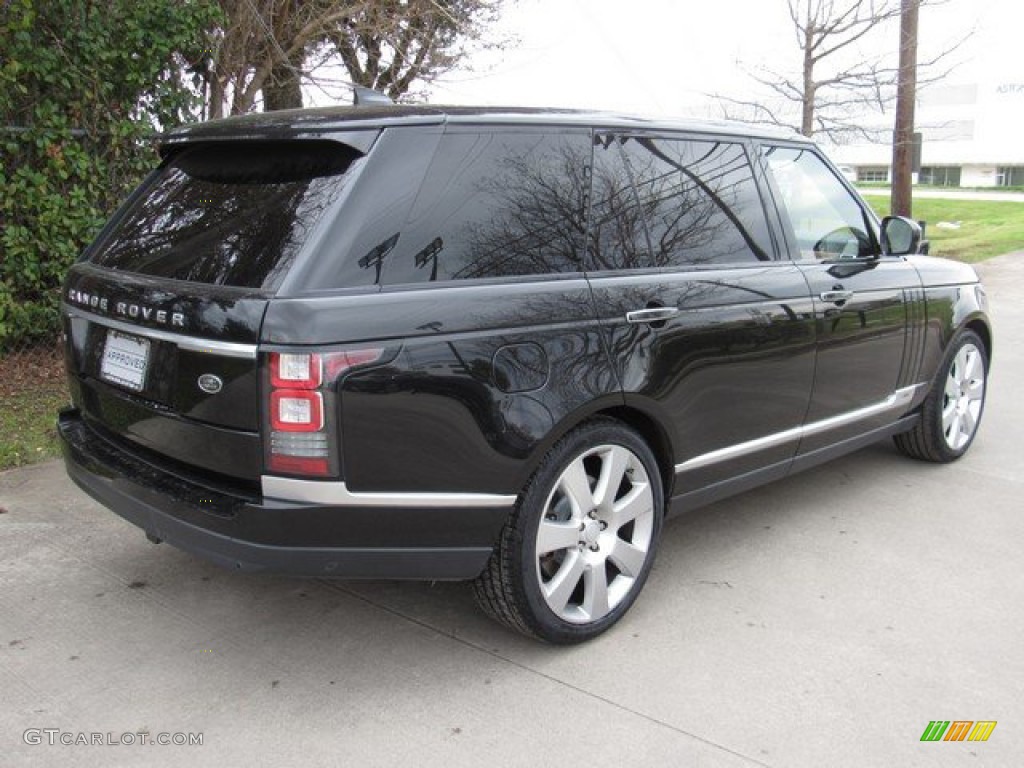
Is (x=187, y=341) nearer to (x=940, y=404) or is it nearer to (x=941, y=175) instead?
(x=940, y=404)

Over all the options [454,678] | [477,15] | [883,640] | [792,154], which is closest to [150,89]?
[477,15]

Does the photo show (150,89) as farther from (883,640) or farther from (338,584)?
(883,640)

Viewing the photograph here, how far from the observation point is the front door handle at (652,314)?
10.8 feet

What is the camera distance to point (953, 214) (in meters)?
25.7

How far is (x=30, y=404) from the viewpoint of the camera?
19.7ft

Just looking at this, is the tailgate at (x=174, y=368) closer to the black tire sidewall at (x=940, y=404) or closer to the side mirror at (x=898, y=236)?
the side mirror at (x=898, y=236)

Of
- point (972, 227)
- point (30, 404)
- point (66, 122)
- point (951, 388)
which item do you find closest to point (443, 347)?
point (951, 388)

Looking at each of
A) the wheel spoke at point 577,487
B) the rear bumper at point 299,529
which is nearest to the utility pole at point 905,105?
the wheel spoke at point 577,487

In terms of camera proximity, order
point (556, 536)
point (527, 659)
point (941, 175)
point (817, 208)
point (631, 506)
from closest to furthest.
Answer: point (556, 536) < point (527, 659) < point (631, 506) < point (817, 208) < point (941, 175)

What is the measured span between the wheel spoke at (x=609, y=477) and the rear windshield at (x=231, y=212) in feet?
4.28

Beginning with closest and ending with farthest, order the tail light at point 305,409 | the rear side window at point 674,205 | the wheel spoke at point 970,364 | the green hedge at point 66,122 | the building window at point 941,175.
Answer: the tail light at point 305,409 → the rear side window at point 674,205 → the wheel spoke at point 970,364 → the green hedge at point 66,122 → the building window at point 941,175

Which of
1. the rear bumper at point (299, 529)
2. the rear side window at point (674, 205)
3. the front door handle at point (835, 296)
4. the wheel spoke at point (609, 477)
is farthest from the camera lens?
the front door handle at point (835, 296)

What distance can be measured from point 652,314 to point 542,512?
0.84 metres

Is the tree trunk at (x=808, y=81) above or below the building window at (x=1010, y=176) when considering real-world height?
below
